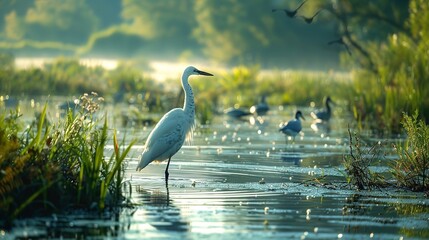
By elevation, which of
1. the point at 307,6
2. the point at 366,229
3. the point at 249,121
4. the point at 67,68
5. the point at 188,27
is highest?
the point at 188,27

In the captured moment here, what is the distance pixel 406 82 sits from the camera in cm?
2334

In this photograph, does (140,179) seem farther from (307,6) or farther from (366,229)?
(307,6)

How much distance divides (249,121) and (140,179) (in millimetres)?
15616

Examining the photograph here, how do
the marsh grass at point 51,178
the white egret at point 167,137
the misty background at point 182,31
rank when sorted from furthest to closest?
the misty background at point 182,31 < the white egret at point 167,137 < the marsh grass at point 51,178

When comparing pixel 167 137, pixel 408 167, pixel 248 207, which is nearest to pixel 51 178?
pixel 248 207

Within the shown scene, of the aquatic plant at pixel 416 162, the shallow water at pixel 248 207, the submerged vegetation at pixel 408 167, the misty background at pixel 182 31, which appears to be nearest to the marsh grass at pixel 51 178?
the shallow water at pixel 248 207

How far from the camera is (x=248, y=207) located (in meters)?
11.4

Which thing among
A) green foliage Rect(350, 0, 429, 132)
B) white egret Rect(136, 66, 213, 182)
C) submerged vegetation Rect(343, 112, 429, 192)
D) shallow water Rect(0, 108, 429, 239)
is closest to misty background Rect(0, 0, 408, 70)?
green foliage Rect(350, 0, 429, 132)

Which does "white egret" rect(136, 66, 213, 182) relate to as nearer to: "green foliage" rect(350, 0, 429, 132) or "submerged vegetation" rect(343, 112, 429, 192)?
"submerged vegetation" rect(343, 112, 429, 192)

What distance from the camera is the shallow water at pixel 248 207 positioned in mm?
9742

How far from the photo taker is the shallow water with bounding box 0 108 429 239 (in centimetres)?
974

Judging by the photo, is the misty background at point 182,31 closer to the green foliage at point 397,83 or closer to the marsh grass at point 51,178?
the green foliage at point 397,83

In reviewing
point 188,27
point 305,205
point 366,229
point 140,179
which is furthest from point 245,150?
point 188,27

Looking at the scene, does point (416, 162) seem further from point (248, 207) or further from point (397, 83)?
point (397, 83)
